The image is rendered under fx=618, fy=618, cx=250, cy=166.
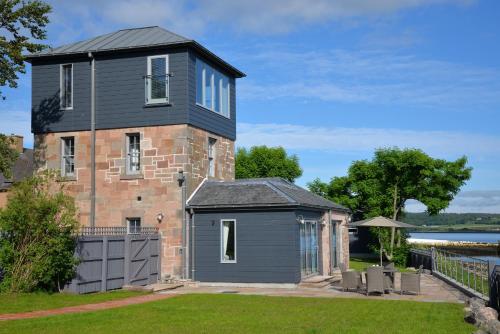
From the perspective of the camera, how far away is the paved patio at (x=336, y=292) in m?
17.5

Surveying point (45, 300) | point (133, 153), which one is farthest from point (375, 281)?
point (133, 153)

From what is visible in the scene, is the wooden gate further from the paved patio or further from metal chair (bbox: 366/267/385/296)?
metal chair (bbox: 366/267/385/296)

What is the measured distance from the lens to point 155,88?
23.2m

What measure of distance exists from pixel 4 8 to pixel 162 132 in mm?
7273

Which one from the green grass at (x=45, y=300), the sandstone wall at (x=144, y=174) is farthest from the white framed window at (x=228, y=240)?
the green grass at (x=45, y=300)

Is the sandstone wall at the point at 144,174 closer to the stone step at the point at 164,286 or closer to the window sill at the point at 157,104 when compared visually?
the window sill at the point at 157,104

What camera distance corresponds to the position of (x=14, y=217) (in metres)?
17.3

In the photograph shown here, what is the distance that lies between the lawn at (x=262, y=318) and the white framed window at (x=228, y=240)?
16.9 ft

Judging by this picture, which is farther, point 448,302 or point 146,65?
point 146,65

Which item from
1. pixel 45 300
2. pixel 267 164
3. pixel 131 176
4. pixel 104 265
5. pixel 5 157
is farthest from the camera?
pixel 267 164

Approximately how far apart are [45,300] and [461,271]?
43.3 ft

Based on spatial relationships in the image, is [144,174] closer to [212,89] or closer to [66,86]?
[212,89]

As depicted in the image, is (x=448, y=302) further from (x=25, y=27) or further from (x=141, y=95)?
(x=25, y=27)

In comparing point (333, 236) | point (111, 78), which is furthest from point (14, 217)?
point (333, 236)
